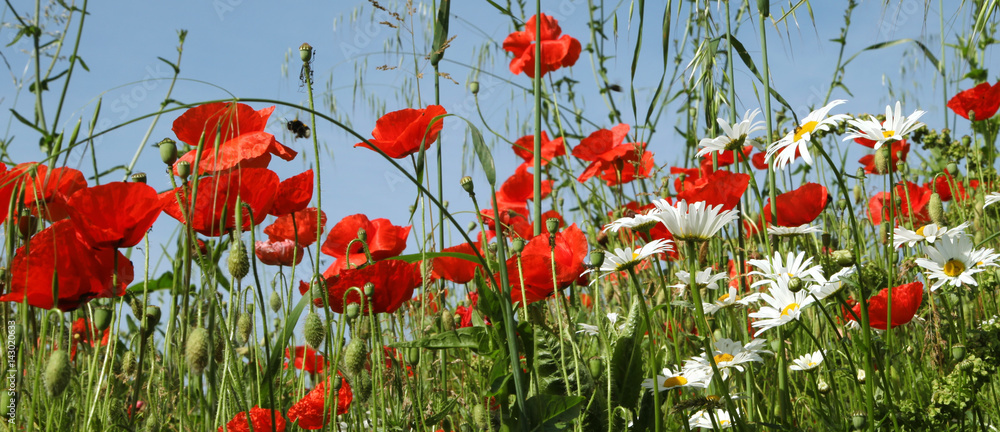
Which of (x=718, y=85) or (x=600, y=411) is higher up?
(x=718, y=85)

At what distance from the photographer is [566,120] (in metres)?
2.68

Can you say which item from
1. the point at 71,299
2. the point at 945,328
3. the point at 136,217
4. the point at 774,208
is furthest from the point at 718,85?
the point at 71,299

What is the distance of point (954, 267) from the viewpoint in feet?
4.66

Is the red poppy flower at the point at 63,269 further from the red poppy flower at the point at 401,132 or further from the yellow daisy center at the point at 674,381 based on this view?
the yellow daisy center at the point at 674,381

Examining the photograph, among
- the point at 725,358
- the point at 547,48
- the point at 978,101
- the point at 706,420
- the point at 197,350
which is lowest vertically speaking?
the point at 706,420

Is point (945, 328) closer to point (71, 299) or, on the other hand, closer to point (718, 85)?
A: point (718, 85)

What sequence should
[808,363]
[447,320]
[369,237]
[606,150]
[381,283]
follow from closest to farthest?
[381,283] < [808,363] < [447,320] < [369,237] < [606,150]

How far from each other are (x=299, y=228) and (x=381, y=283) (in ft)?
1.36

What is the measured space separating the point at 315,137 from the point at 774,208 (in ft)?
2.97

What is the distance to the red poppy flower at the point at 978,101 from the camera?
2686mm

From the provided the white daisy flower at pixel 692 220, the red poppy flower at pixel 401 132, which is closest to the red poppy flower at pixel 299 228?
the red poppy flower at pixel 401 132

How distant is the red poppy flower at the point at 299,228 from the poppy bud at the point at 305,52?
0.40m

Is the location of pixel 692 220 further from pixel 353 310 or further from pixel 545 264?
pixel 353 310

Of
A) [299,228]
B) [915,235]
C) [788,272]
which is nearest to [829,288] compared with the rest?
[788,272]
